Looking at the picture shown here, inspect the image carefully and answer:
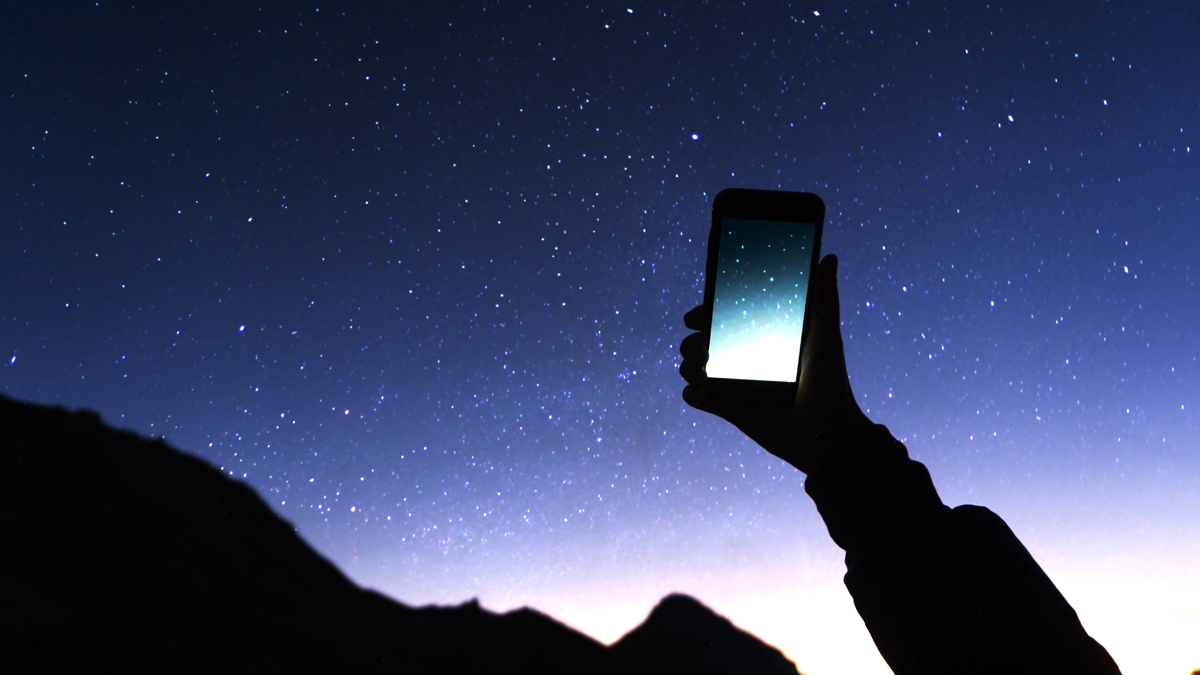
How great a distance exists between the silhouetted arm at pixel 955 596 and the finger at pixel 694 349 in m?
0.70

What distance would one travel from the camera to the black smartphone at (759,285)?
1725 millimetres

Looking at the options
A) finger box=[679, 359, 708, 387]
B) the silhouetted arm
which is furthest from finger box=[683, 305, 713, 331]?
the silhouetted arm

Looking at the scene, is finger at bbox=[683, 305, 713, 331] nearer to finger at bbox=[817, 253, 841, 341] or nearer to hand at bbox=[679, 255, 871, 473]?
hand at bbox=[679, 255, 871, 473]

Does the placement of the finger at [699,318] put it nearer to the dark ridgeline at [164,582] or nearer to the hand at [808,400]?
the hand at [808,400]

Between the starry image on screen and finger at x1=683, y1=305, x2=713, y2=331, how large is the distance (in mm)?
42

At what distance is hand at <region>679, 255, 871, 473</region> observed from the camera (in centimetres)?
153

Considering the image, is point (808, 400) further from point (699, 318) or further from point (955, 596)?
point (955, 596)

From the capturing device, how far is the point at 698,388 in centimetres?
157

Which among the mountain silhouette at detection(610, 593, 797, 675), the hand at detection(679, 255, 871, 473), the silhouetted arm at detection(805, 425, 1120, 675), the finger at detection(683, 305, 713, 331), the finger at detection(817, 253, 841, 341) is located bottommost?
the mountain silhouette at detection(610, 593, 797, 675)

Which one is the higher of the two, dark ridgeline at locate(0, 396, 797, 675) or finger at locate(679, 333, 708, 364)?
finger at locate(679, 333, 708, 364)

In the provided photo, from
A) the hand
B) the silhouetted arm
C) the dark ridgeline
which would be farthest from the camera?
the dark ridgeline

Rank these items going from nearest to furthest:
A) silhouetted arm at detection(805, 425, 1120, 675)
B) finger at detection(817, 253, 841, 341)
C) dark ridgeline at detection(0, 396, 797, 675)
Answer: silhouetted arm at detection(805, 425, 1120, 675) < finger at detection(817, 253, 841, 341) < dark ridgeline at detection(0, 396, 797, 675)

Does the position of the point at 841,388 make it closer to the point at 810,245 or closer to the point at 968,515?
the point at 810,245

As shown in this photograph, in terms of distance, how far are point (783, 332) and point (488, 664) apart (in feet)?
185
